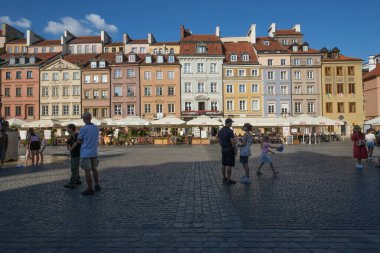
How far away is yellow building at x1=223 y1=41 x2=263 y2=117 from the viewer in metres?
54.1

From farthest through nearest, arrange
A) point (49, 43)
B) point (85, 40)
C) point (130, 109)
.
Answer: point (85, 40) < point (49, 43) < point (130, 109)

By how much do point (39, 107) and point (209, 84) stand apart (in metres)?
26.7

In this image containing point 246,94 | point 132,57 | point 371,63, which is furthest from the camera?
point 371,63

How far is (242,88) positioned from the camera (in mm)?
54188

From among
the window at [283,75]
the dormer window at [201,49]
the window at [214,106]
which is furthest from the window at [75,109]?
the window at [283,75]

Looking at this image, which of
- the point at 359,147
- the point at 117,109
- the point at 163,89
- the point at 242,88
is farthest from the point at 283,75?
the point at 359,147

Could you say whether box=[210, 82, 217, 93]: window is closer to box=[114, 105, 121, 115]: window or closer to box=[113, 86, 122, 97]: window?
box=[113, 86, 122, 97]: window

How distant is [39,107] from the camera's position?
5512 centimetres

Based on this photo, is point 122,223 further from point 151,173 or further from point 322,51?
point 322,51

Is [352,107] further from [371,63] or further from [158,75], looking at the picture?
[158,75]

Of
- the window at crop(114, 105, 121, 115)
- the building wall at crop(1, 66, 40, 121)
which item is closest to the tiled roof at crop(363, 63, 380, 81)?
the window at crop(114, 105, 121, 115)

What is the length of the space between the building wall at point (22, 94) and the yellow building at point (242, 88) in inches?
1157

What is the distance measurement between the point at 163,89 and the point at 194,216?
48957mm

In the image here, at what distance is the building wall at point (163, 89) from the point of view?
54.1 meters
